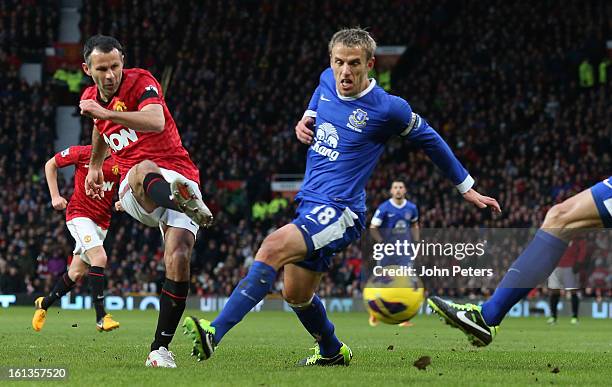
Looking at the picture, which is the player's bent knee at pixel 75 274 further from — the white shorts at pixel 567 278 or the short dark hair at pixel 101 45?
the white shorts at pixel 567 278

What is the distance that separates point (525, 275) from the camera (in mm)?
6703

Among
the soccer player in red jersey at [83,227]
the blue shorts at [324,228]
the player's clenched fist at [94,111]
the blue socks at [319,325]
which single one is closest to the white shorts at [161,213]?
the player's clenched fist at [94,111]

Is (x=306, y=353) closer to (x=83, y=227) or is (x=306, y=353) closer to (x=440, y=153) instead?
(x=440, y=153)

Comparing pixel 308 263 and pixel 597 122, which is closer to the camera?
pixel 308 263

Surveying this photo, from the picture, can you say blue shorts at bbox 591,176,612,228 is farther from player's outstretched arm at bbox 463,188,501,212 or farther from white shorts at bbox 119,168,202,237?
white shorts at bbox 119,168,202,237

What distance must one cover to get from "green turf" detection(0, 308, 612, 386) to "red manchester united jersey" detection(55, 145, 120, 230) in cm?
137

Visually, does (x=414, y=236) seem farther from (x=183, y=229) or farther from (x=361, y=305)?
(x=183, y=229)

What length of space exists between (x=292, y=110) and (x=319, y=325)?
2311cm

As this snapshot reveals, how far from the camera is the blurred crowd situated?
25.7 metres

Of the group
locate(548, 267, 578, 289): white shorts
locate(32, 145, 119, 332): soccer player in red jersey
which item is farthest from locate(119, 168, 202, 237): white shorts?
locate(548, 267, 578, 289): white shorts

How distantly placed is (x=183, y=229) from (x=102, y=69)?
126cm

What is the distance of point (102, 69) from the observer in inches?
303

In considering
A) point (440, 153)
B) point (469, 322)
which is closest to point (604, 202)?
point (469, 322)

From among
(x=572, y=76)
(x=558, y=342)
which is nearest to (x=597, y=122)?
(x=572, y=76)
